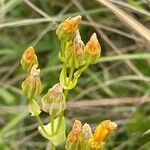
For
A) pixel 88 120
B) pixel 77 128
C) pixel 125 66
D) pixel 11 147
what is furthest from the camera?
pixel 125 66

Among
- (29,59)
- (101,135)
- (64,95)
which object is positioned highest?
(29,59)

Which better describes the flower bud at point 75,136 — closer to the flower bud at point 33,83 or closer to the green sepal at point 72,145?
the green sepal at point 72,145

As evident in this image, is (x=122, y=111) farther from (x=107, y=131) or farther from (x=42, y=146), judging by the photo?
(x=107, y=131)

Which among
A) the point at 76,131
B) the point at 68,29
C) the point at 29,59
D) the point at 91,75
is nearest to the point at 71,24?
the point at 68,29

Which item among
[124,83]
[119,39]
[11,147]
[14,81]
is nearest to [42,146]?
[11,147]

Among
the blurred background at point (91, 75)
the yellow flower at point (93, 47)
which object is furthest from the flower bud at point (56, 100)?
the blurred background at point (91, 75)

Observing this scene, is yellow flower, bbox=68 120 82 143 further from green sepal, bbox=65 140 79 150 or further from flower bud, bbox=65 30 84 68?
flower bud, bbox=65 30 84 68

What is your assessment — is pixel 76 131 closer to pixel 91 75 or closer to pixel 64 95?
pixel 64 95
